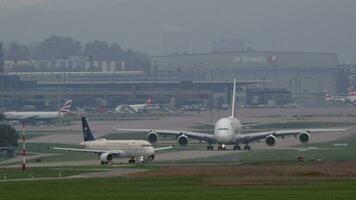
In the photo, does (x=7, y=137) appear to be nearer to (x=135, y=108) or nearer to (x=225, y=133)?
(x=225, y=133)

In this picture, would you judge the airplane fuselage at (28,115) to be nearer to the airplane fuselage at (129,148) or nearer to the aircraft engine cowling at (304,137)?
the aircraft engine cowling at (304,137)

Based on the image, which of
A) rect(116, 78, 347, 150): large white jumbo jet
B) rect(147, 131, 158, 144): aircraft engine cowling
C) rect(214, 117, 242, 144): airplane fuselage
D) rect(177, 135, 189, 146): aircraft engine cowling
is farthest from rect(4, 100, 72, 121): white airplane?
rect(214, 117, 242, 144): airplane fuselage

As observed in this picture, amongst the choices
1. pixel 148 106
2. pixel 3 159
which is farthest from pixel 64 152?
pixel 148 106

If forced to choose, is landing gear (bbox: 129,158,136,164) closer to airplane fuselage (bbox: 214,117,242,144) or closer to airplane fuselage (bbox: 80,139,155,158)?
airplane fuselage (bbox: 80,139,155,158)


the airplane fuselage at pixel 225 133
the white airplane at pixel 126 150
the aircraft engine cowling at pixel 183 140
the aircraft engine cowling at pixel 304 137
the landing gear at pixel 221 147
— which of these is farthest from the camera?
the aircraft engine cowling at pixel 183 140

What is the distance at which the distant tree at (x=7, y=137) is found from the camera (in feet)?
288

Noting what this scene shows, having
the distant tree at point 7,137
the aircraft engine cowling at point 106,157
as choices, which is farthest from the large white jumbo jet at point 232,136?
the aircraft engine cowling at point 106,157

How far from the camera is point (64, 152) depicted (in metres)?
88.3

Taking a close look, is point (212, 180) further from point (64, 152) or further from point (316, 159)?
point (64, 152)

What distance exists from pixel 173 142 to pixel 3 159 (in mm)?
22021

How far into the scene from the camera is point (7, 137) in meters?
88.5

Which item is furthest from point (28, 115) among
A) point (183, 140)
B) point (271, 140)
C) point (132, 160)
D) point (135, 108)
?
point (132, 160)

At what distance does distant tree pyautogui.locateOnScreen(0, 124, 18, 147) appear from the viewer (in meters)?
87.9

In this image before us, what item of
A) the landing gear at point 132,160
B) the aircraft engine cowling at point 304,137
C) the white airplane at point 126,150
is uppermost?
the aircraft engine cowling at point 304,137
